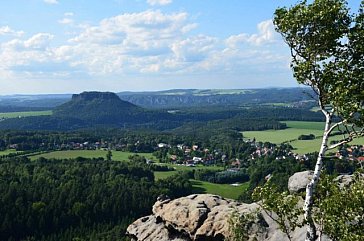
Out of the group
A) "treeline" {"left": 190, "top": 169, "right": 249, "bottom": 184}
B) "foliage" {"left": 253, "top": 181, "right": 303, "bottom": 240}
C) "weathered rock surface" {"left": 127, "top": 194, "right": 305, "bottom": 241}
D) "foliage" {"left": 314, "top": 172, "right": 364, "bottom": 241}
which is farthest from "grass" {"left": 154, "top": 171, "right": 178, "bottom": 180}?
"foliage" {"left": 314, "top": 172, "right": 364, "bottom": 241}

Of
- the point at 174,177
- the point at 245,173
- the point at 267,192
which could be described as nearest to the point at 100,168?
the point at 174,177

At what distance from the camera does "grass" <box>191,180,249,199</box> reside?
14538 centimetres

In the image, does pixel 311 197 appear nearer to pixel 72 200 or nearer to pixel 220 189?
pixel 72 200

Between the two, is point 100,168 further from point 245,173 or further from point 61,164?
point 245,173

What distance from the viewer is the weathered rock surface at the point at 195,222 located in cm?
3591

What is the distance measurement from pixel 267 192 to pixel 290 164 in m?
138

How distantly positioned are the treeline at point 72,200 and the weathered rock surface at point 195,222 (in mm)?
47777

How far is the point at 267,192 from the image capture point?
22234 mm

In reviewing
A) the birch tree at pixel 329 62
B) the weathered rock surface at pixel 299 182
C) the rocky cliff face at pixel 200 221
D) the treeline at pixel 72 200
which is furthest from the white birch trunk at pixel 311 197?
the treeline at pixel 72 200

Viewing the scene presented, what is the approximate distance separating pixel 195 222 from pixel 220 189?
11366 centimetres

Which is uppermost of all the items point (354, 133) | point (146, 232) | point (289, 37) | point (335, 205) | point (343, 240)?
point (289, 37)

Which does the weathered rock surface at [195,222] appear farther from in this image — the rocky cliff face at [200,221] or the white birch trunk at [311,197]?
the white birch trunk at [311,197]

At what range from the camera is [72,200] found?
12300 centimetres

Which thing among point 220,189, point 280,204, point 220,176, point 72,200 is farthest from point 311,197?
point 220,176
